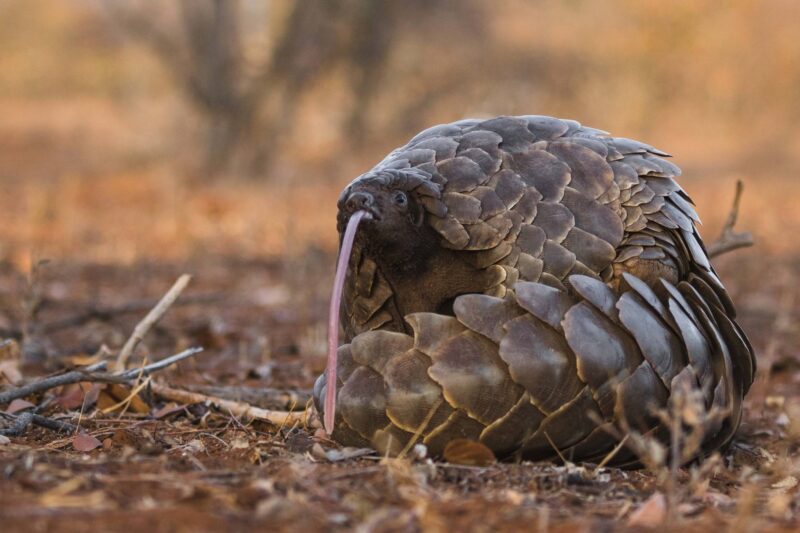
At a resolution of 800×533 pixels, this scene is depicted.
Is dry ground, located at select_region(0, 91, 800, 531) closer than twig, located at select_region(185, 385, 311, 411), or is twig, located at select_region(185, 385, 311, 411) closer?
dry ground, located at select_region(0, 91, 800, 531)

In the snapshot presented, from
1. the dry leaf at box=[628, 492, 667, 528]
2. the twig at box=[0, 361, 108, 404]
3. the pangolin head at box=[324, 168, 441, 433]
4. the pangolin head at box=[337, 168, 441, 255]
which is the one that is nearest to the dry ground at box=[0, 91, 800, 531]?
the dry leaf at box=[628, 492, 667, 528]

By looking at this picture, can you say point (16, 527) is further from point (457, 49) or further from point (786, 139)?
point (786, 139)

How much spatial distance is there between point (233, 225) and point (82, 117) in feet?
37.5

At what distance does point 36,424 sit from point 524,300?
1393 mm

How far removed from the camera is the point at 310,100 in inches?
610

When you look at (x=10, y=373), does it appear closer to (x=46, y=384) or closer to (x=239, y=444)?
(x=46, y=384)

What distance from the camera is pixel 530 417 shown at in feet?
8.25

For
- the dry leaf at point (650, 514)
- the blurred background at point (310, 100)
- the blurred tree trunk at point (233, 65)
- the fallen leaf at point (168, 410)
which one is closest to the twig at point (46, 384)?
the fallen leaf at point (168, 410)

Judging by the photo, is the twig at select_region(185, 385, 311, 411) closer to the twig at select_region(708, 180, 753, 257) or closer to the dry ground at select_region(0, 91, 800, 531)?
the dry ground at select_region(0, 91, 800, 531)

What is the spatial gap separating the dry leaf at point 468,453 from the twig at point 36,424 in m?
1.07

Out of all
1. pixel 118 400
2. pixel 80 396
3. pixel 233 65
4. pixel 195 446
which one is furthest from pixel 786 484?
pixel 233 65

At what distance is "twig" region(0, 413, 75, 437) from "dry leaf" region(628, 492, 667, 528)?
1.54 m

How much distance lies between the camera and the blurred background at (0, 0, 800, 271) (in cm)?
999

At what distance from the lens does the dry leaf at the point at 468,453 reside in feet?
8.17
